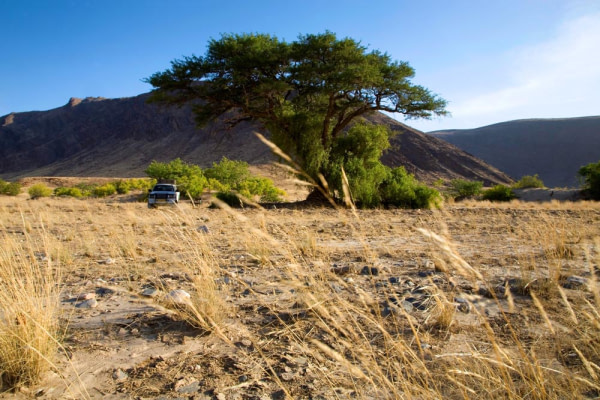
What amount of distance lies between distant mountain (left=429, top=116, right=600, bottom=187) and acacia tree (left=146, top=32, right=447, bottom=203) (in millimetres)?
66806

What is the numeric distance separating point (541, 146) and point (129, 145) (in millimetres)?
99776

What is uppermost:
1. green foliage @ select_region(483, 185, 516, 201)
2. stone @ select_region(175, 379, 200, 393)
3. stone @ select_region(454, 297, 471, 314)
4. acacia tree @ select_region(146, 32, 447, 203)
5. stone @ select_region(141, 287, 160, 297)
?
acacia tree @ select_region(146, 32, 447, 203)

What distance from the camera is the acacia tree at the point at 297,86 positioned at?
13.8 metres

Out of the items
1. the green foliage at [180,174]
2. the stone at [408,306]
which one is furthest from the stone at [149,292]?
the green foliage at [180,174]

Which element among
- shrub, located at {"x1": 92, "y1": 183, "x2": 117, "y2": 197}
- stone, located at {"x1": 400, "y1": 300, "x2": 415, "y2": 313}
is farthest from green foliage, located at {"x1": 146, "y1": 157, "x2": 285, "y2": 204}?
stone, located at {"x1": 400, "y1": 300, "x2": 415, "y2": 313}

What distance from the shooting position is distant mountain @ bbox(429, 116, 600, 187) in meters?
71.0

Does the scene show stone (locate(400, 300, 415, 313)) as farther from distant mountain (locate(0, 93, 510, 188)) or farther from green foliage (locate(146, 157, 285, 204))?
distant mountain (locate(0, 93, 510, 188))

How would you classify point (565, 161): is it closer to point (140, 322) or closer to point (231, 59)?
point (231, 59)

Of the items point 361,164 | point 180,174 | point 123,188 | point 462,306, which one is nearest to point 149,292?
point 462,306

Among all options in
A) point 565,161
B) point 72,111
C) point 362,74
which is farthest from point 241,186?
point 72,111

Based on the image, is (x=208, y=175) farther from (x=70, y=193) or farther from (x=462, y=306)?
(x=462, y=306)

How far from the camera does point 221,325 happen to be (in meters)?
2.31

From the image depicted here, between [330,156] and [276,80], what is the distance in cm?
388

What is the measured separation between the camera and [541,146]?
80.6 metres
